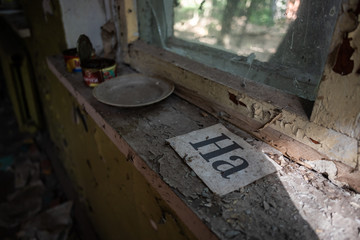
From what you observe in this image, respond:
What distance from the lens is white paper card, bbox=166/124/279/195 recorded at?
552 mm

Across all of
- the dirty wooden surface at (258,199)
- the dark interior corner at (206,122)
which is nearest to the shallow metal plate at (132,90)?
the dark interior corner at (206,122)

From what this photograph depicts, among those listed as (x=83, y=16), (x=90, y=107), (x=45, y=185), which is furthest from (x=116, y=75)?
(x=45, y=185)

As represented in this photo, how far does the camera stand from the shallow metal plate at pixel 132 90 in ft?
2.75

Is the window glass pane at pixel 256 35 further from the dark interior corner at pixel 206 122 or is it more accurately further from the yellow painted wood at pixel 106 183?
the yellow painted wood at pixel 106 183

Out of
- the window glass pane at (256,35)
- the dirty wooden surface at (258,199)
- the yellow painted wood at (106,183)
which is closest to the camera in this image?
the dirty wooden surface at (258,199)

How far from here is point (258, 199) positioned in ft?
1.69

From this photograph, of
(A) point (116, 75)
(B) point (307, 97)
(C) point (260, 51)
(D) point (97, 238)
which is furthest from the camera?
(D) point (97, 238)

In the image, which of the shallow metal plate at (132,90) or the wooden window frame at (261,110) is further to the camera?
the shallow metal plate at (132,90)

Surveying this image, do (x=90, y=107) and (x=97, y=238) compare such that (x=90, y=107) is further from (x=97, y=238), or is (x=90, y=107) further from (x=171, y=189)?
(x=97, y=238)

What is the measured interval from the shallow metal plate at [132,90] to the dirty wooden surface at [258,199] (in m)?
0.14

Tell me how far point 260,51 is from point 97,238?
4.58ft

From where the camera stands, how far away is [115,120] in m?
0.79

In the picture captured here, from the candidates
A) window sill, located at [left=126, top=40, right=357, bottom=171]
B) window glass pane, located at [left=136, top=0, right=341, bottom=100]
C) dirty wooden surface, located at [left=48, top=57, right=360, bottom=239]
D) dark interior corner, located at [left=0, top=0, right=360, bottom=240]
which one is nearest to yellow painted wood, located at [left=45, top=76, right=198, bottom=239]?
dark interior corner, located at [left=0, top=0, right=360, bottom=240]

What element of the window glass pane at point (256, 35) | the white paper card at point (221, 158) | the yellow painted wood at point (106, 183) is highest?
the window glass pane at point (256, 35)
